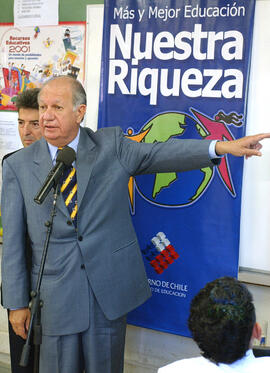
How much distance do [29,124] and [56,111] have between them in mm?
488

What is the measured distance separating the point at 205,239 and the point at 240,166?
445mm

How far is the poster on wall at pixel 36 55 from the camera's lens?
115 inches

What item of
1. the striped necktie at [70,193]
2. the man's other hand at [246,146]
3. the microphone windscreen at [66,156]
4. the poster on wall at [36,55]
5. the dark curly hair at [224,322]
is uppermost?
the poster on wall at [36,55]

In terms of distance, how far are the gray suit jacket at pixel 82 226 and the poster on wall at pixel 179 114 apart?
471mm

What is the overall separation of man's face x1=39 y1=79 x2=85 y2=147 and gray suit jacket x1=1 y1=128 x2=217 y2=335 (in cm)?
10

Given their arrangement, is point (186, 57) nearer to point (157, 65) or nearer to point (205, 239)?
point (157, 65)

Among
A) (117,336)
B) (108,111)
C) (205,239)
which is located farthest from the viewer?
(108,111)

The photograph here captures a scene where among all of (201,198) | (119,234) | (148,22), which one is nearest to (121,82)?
(148,22)

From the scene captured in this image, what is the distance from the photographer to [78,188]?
6.89ft

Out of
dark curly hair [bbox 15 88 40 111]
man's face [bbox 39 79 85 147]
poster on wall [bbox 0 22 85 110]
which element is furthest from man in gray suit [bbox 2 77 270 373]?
poster on wall [bbox 0 22 85 110]

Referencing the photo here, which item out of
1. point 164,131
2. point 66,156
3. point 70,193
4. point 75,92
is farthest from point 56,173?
point 164,131

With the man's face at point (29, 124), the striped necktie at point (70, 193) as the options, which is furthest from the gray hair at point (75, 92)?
the man's face at point (29, 124)

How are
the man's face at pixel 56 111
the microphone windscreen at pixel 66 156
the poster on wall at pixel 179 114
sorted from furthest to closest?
the poster on wall at pixel 179 114
the man's face at pixel 56 111
the microphone windscreen at pixel 66 156

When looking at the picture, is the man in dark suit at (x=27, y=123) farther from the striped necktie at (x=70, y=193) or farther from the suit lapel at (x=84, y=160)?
the striped necktie at (x=70, y=193)
